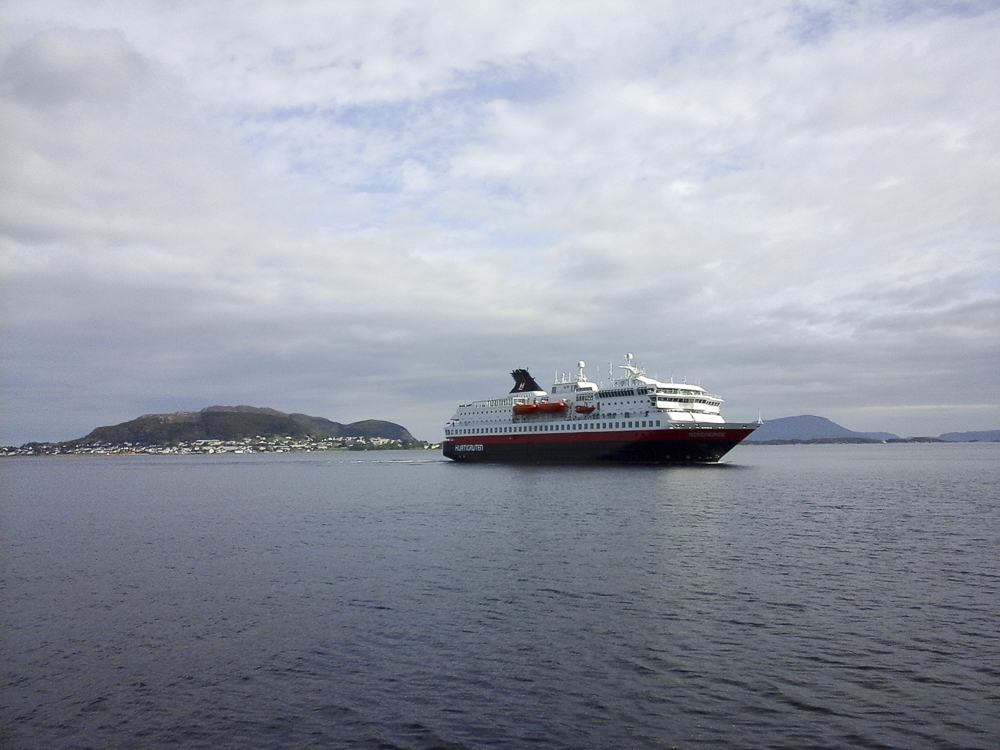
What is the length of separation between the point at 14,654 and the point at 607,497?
48.6 meters

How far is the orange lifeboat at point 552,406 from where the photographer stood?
4545 inches

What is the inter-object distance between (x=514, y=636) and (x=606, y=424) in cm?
8590

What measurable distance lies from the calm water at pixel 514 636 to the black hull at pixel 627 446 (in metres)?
50.8

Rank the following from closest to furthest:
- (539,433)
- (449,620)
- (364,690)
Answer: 1. (364,690)
2. (449,620)
3. (539,433)

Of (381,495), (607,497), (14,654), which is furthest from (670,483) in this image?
(14,654)

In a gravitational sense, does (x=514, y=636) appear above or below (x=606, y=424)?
below

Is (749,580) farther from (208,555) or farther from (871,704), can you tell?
(208,555)

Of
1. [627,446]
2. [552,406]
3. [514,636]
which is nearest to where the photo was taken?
[514,636]

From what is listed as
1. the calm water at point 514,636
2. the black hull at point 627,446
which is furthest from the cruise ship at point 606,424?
the calm water at point 514,636

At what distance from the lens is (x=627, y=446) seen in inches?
4026

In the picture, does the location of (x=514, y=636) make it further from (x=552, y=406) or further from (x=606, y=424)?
(x=552, y=406)

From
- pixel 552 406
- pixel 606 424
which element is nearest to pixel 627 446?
pixel 606 424

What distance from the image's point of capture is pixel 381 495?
77750 millimetres

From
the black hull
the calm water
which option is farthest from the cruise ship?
the calm water
